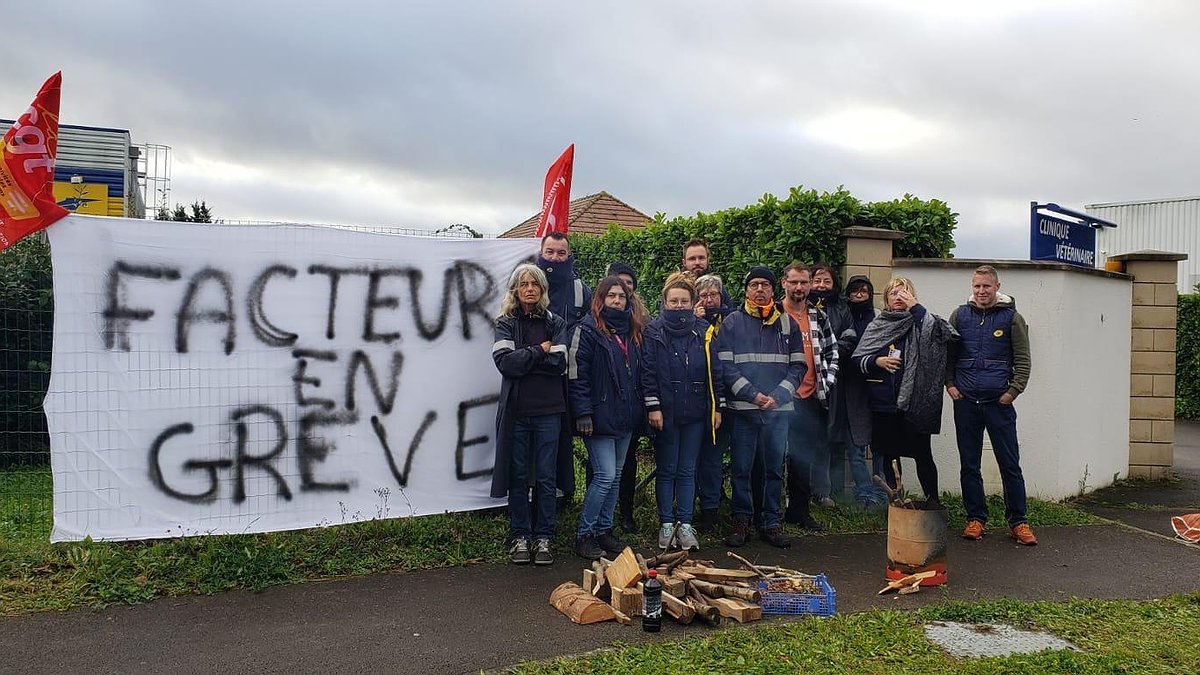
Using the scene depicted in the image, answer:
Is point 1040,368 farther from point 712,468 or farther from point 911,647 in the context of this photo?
point 911,647

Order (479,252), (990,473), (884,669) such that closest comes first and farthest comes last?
(884,669), (479,252), (990,473)

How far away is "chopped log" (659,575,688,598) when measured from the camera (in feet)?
16.3

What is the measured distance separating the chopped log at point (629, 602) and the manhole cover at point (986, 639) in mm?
1510

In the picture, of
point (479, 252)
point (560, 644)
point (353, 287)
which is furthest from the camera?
point (479, 252)

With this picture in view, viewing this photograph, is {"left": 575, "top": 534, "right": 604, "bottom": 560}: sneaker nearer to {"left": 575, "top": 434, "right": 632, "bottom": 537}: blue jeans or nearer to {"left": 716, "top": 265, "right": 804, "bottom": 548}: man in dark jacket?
{"left": 575, "top": 434, "right": 632, "bottom": 537}: blue jeans

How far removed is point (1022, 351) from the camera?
22.0ft

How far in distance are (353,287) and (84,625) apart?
8.64ft

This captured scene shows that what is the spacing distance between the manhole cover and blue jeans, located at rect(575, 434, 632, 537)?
220 cm

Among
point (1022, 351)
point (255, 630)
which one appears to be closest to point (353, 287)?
point (255, 630)

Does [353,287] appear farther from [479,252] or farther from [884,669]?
[884,669]

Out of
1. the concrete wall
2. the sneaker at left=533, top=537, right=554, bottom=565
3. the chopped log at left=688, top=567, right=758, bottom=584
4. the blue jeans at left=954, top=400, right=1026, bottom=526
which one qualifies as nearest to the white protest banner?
the sneaker at left=533, top=537, right=554, bottom=565

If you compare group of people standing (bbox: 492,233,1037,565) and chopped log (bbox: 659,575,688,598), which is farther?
group of people standing (bbox: 492,233,1037,565)

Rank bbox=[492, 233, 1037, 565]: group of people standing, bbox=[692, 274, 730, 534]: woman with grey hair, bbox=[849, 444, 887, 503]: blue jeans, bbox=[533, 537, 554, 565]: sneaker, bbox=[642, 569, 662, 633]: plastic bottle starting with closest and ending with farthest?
bbox=[642, 569, 662, 633]: plastic bottle → bbox=[533, 537, 554, 565]: sneaker → bbox=[492, 233, 1037, 565]: group of people standing → bbox=[692, 274, 730, 534]: woman with grey hair → bbox=[849, 444, 887, 503]: blue jeans

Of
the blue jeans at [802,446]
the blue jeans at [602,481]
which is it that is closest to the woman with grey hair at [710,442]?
the blue jeans at [802,446]
